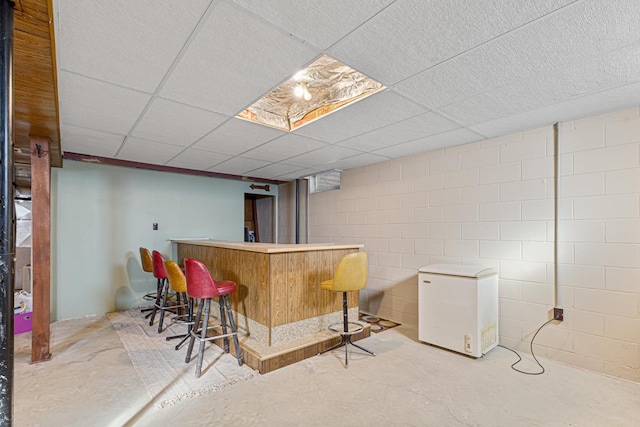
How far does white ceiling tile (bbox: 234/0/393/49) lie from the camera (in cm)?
138

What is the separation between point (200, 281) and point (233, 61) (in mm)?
1784

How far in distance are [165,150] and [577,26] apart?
396 centimetres

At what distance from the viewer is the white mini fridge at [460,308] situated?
9.51ft

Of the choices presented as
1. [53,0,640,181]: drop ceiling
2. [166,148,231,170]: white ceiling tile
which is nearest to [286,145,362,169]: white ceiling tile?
[53,0,640,181]: drop ceiling

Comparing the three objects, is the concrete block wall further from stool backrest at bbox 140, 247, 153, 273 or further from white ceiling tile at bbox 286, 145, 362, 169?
stool backrest at bbox 140, 247, 153, 273

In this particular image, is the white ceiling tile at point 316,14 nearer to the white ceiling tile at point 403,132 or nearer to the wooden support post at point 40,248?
the white ceiling tile at point 403,132

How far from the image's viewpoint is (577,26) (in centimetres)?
153

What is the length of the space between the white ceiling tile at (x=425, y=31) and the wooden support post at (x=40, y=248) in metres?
2.95

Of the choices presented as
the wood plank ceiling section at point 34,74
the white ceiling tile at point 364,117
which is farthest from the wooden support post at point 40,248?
the white ceiling tile at point 364,117

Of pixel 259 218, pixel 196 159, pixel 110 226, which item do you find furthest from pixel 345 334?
pixel 259 218

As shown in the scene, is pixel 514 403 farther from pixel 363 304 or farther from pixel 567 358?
pixel 363 304

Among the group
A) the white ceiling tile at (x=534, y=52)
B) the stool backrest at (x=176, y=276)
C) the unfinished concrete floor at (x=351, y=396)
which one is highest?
the white ceiling tile at (x=534, y=52)

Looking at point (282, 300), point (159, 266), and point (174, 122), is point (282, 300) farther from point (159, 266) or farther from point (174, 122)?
A: point (174, 122)

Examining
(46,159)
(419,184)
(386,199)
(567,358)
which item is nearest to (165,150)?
(46,159)
